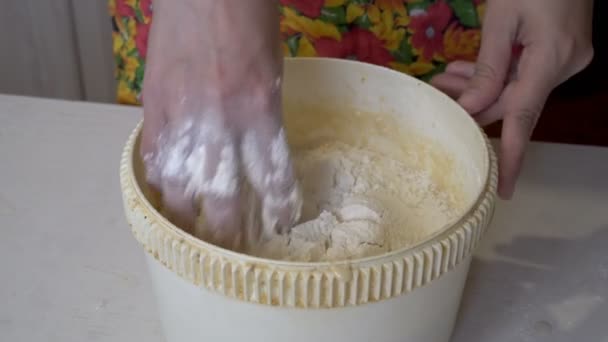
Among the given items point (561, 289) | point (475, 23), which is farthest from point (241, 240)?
point (475, 23)

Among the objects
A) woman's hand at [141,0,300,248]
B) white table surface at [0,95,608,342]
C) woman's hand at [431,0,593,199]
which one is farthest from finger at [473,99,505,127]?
woman's hand at [141,0,300,248]

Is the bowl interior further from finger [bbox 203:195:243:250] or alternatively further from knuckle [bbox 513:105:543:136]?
finger [bbox 203:195:243:250]

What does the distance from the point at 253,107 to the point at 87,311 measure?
0.26 m

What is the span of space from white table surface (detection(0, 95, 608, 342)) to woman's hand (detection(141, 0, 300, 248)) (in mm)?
158

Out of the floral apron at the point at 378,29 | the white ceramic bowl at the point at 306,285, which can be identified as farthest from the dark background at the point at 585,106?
the white ceramic bowl at the point at 306,285

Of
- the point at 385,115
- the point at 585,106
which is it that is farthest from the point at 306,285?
the point at 585,106

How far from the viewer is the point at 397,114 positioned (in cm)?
65

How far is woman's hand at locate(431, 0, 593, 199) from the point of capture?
59 cm

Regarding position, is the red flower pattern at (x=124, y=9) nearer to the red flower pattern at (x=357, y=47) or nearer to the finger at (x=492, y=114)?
the red flower pattern at (x=357, y=47)

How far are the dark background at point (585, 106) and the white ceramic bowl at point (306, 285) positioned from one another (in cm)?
95

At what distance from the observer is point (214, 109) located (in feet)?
1.51

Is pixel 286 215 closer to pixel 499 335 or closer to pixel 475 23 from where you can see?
pixel 499 335

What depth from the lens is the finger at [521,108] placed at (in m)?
0.58

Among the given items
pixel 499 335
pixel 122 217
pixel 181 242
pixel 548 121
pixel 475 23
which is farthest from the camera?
pixel 548 121
